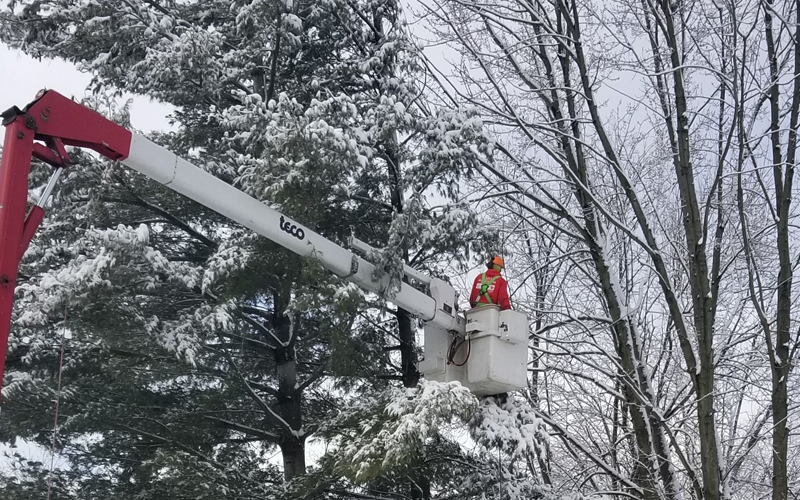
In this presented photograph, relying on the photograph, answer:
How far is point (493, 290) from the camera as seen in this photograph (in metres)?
9.45

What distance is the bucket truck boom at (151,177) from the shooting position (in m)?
5.20

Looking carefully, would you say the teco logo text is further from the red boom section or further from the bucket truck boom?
the red boom section

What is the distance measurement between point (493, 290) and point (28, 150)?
17.5 feet

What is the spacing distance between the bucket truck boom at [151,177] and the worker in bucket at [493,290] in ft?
0.93

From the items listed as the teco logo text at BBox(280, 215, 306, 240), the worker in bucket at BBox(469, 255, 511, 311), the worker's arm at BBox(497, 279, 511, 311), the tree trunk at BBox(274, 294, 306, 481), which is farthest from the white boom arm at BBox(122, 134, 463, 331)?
the tree trunk at BBox(274, 294, 306, 481)

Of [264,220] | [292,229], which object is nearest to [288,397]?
[292,229]

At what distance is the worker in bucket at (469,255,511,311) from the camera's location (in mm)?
9375

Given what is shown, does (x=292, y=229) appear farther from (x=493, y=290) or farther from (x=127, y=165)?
(x=493, y=290)

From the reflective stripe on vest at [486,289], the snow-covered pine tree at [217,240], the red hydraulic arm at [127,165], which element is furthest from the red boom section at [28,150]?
the reflective stripe on vest at [486,289]

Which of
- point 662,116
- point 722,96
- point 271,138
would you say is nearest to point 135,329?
point 271,138

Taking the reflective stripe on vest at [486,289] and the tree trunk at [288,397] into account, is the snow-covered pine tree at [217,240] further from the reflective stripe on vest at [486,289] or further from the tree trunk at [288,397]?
the reflective stripe on vest at [486,289]

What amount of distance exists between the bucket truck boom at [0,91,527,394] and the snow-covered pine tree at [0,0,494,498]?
36 cm

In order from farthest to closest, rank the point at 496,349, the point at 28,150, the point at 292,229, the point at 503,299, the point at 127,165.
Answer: the point at 503,299, the point at 496,349, the point at 292,229, the point at 127,165, the point at 28,150

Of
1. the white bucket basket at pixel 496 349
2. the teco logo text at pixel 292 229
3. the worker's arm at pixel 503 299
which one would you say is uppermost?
the teco logo text at pixel 292 229
